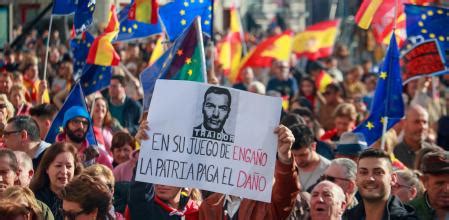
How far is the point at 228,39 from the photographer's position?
21016mm

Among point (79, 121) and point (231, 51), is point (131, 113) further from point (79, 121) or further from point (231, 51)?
point (231, 51)

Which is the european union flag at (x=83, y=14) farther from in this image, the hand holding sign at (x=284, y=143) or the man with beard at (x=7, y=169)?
the hand holding sign at (x=284, y=143)

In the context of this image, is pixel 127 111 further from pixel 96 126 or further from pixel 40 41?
pixel 40 41

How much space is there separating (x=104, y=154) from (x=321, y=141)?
2.38 metres

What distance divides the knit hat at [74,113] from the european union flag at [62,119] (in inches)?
1.2

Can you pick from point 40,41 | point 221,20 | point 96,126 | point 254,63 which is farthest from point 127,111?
point 221,20

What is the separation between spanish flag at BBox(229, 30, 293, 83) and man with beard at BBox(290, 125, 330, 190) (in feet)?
30.7

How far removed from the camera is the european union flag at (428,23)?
12.2 meters

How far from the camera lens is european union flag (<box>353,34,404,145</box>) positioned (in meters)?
11.6

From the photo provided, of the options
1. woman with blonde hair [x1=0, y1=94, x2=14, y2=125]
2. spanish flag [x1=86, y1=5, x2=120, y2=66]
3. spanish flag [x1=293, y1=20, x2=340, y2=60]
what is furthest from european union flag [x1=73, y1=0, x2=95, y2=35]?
spanish flag [x1=293, y1=20, x2=340, y2=60]

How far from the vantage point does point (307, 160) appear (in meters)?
10.5

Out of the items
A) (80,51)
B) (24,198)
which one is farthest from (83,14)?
(24,198)

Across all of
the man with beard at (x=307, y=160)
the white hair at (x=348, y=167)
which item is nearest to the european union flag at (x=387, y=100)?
the man with beard at (x=307, y=160)

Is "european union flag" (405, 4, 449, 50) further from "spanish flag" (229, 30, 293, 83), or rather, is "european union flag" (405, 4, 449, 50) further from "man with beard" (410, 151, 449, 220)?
"spanish flag" (229, 30, 293, 83)
